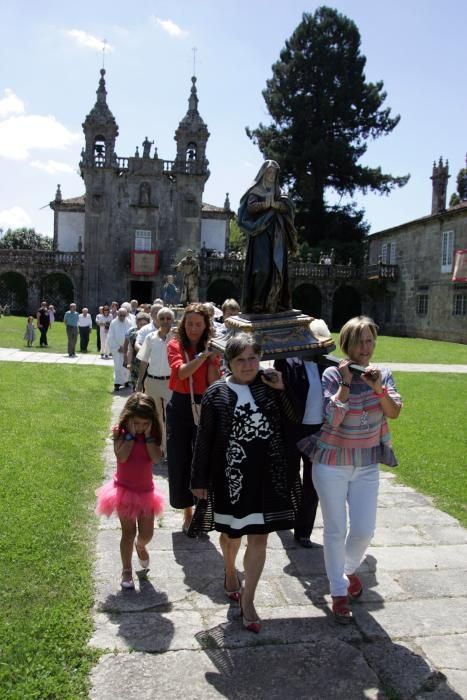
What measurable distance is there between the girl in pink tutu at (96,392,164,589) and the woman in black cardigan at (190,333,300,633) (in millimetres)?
667

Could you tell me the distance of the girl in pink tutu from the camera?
4.37m

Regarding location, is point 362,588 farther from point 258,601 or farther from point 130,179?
point 130,179

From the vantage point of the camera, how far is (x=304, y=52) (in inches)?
1939

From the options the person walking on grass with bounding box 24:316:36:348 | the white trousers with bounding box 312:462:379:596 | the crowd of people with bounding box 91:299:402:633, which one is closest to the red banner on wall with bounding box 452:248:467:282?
the person walking on grass with bounding box 24:316:36:348

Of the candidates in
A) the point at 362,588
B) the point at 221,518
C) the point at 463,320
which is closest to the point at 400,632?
the point at 362,588

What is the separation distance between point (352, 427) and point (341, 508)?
20.2 inches

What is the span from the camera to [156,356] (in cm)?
715

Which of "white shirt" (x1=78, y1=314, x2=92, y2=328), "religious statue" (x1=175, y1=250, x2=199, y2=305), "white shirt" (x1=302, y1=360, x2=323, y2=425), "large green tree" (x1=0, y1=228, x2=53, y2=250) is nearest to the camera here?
"white shirt" (x1=302, y1=360, x2=323, y2=425)

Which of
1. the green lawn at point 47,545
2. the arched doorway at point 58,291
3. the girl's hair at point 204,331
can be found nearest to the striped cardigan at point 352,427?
the girl's hair at point 204,331

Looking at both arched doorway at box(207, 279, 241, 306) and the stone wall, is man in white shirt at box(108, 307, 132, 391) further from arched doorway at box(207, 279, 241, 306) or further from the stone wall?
arched doorway at box(207, 279, 241, 306)

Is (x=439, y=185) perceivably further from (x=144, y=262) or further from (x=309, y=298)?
(x=144, y=262)

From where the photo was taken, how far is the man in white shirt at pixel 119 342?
1348 cm

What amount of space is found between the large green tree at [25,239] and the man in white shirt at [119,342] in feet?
186

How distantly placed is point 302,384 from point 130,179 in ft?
133
